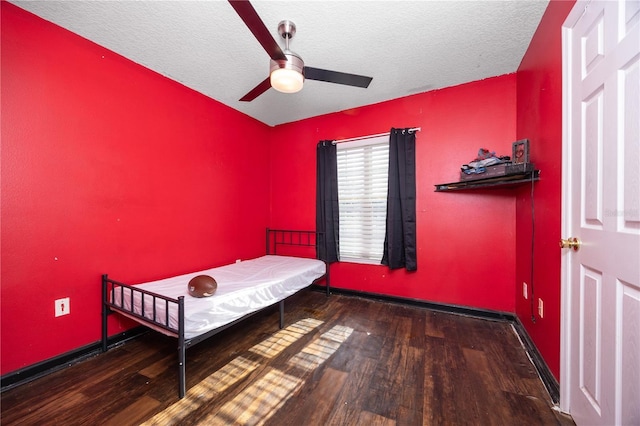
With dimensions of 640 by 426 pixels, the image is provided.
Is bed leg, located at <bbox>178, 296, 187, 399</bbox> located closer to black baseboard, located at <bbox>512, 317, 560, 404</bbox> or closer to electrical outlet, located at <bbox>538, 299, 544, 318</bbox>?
black baseboard, located at <bbox>512, 317, 560, 404</bbox>

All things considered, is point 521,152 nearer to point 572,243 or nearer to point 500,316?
point 572,243

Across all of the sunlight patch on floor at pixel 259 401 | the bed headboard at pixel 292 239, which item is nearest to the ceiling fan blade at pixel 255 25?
the sunlight patch on floor at pixel 259 401

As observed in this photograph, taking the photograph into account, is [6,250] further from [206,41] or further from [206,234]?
[206,41]

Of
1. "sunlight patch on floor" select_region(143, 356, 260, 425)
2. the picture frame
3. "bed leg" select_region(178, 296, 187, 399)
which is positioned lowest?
"sunlight patch on floor" select_region(143, 356, 260, 425)

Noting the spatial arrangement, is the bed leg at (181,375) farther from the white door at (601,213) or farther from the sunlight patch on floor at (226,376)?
the white door at (601,213)

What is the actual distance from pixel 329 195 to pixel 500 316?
2.39 metres

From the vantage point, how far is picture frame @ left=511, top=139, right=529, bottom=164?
1869 millimetres

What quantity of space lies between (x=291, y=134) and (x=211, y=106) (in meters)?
1.21

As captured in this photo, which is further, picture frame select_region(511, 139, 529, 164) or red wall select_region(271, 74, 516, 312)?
red wall select_region(271, 74, 516, 312)

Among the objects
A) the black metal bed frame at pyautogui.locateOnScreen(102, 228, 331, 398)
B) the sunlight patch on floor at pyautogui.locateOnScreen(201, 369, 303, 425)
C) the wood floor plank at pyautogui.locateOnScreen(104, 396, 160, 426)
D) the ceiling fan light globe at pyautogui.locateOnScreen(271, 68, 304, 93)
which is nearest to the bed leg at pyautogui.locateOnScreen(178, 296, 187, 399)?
the black metal bed frame at pyautogui.locateOnScreen(102, 228, 331, 398)

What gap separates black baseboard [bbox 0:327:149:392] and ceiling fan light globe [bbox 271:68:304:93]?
→ 8.12 feet

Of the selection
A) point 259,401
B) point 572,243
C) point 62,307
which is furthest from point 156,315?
point 572,243

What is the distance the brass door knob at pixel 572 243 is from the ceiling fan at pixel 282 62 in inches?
63.9

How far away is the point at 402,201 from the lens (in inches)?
111
